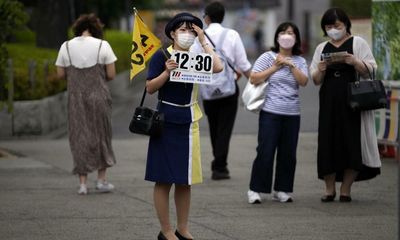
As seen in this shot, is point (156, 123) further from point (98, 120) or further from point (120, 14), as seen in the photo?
point (120, 14)

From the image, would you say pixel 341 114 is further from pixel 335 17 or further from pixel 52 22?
pixel 52 22

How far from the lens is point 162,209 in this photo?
26.3ft

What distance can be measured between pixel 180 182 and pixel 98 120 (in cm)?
330

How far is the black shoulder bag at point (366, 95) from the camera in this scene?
32.0 ft

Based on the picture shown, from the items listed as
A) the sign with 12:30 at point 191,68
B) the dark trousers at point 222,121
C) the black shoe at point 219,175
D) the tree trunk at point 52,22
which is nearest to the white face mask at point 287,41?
the dark trousers at point 222,121

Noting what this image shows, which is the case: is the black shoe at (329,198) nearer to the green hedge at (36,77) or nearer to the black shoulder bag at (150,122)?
the black shoulder bag at (150,122)

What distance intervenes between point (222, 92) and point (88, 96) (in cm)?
162

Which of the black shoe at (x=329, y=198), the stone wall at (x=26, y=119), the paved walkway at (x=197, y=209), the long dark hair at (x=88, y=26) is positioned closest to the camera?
the paved walkway at (x=197, y=209)

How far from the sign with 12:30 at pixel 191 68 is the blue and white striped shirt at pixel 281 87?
2138 mm

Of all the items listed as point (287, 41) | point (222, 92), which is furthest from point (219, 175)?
point (287, 41)

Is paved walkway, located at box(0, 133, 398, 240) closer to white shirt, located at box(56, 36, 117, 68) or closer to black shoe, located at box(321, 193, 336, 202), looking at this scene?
black shoe, located at box(321, 193, 336, 202)

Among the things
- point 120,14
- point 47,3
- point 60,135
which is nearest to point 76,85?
point 60,135

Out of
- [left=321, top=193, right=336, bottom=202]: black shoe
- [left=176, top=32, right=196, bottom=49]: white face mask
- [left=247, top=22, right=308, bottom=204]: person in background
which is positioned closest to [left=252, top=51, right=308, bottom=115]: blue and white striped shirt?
[left=247, top=22, right=308, bottom=204]: person in background

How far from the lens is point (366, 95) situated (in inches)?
385
